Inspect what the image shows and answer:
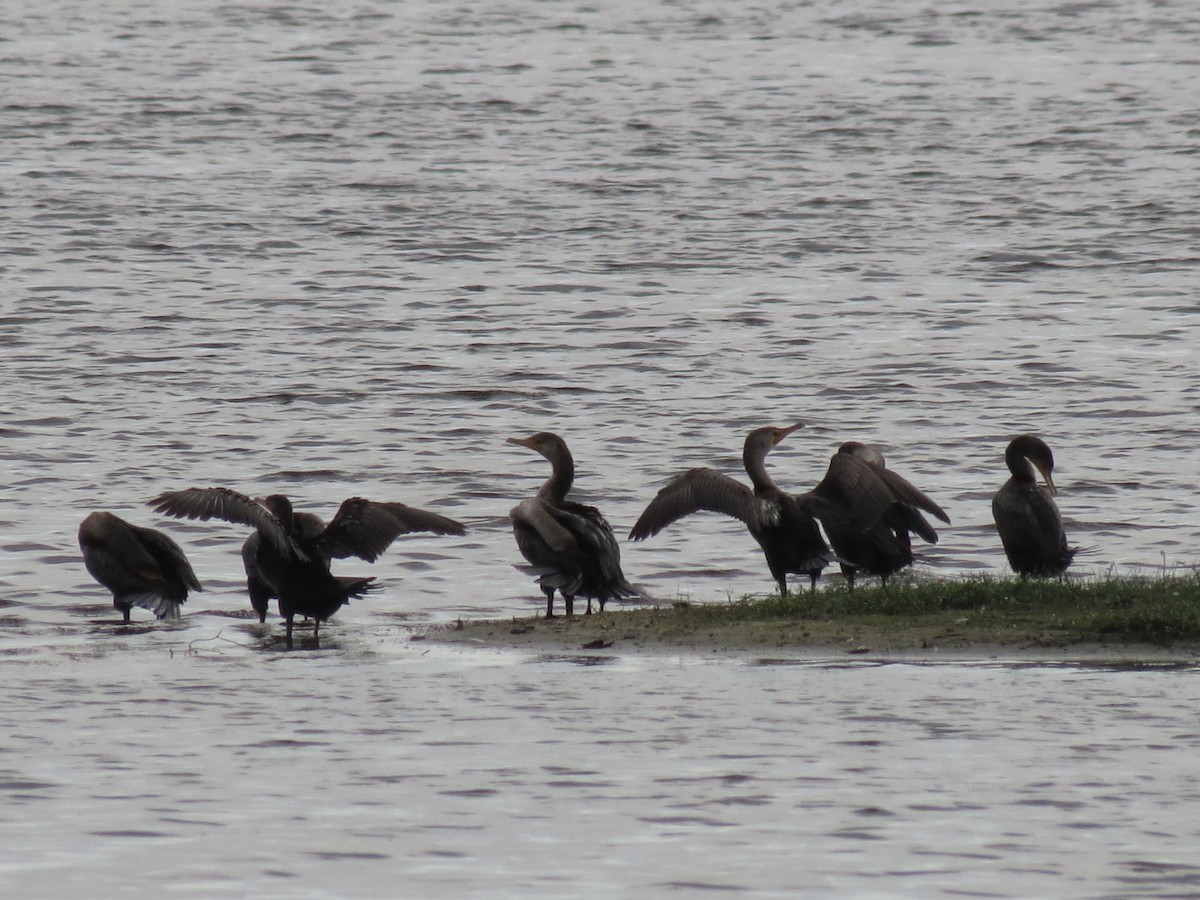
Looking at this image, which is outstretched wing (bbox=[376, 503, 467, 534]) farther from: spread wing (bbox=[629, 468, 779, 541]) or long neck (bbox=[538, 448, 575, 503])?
spread wing (bbox=[629, 468, 779, 541])

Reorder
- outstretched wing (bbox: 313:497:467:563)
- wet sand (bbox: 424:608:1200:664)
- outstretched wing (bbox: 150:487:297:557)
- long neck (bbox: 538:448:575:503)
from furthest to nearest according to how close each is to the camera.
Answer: long neck (bbox: 538:448:575:503) → outstretched wing (bbox: 313:497:467:563) → outstretched wing (bbox: 150:487:297:557) → wet sand (bbox: 424:608:1200:664)

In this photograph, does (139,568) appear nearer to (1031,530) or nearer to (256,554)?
(256,554)

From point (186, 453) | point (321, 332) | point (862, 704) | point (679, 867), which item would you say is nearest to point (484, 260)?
point (321, 332)

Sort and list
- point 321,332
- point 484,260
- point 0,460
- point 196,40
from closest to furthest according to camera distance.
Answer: point 0,460 < point 321,332 < point 484,260 < point 196,40

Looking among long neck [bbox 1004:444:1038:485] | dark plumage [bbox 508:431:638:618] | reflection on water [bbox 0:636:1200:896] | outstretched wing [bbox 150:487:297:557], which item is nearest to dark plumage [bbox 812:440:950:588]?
long neck [bbox 1004:444:1038:485]

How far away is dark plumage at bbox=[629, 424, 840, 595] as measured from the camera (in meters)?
14.4

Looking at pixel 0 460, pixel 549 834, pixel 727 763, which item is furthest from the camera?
pixel 0 460

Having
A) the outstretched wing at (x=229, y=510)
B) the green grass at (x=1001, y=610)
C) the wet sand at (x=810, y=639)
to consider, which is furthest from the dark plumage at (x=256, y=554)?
the green grass at (x=1001, y=610)

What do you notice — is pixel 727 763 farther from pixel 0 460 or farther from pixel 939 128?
pixel 939 128

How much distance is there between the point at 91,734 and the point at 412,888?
2.99m

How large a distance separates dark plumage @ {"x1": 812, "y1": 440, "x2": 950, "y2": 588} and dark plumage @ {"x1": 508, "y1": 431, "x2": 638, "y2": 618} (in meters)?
1.42

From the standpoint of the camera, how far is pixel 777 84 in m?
51.3

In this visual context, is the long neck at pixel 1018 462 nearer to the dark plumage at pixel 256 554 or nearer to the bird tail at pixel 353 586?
the bird tail at pixel 353 586

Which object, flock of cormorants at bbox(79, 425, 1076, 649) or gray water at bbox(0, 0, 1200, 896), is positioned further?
flock of cormorants at bbox(79, 425, 1076, 649)
